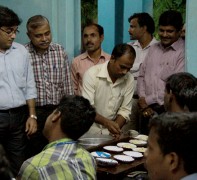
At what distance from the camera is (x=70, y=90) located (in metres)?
3.87

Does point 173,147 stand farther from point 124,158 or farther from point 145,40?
point 145,40

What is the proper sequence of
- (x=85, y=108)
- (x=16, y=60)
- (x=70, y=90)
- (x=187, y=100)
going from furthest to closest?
(x=70, y=90) → (x=16, y=60) → (x=187, y=100) → (x=85, y=108)

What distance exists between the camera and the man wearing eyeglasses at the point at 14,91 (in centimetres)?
330

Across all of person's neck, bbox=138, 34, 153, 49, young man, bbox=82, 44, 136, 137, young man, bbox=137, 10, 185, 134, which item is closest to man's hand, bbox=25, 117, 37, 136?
young man, bbox=82, 44, 136, 137

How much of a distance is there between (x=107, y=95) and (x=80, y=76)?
0.56 meters

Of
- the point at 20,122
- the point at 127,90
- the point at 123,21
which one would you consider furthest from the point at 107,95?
the point at 123,21

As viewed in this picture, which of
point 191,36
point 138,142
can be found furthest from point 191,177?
point 191,36

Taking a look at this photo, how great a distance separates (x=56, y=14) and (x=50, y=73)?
914 millimetres

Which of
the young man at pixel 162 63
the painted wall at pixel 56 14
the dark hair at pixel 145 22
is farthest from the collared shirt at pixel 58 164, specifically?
the dark hair at pixel 145 22

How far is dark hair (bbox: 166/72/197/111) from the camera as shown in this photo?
2.56 m

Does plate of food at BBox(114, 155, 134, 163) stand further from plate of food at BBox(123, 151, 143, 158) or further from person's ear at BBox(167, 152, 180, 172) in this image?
person's ear at BBox(167, 152, 180, 172)

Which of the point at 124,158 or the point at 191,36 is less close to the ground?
the point at 191,36

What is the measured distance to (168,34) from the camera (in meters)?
3.91

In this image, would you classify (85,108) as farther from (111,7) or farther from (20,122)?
(111,7)
